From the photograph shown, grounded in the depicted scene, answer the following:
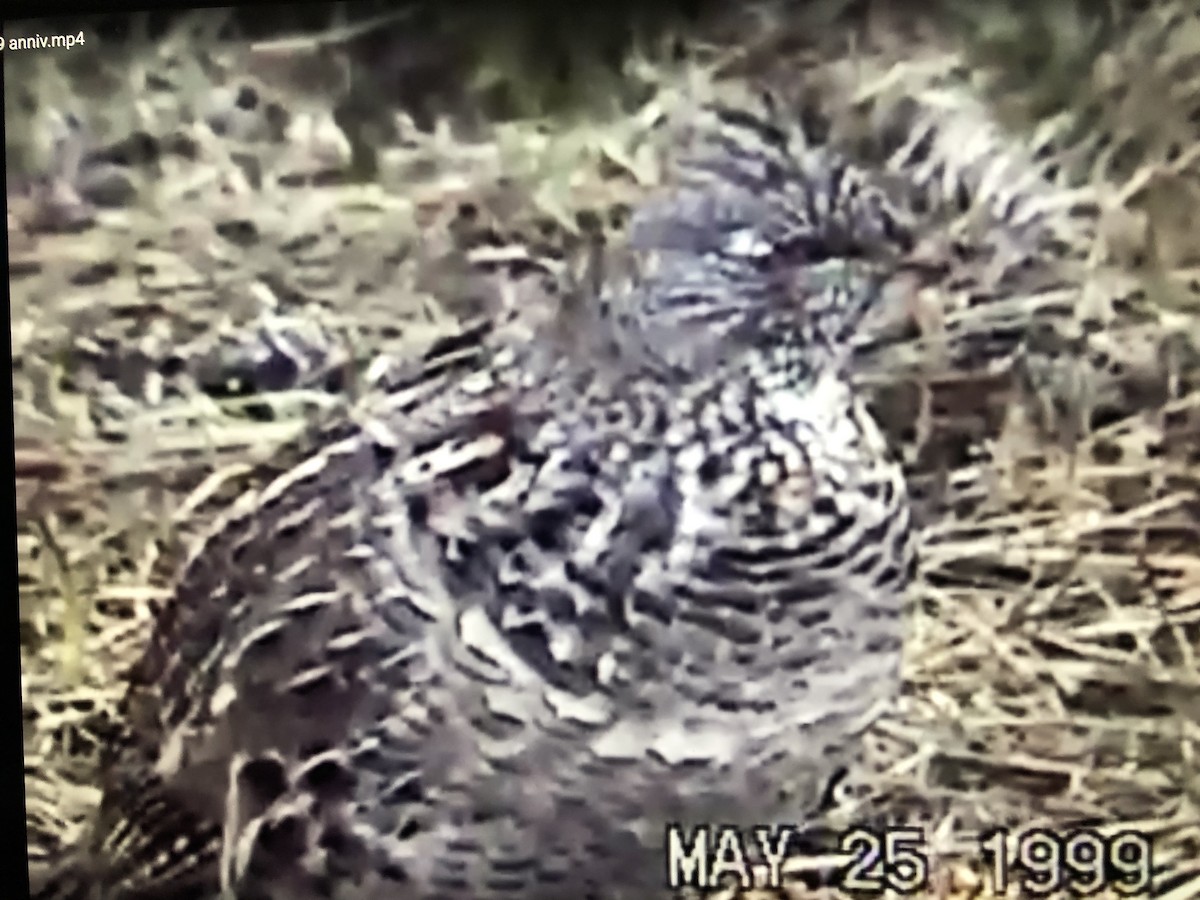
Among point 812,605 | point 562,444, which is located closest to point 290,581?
point 562,444

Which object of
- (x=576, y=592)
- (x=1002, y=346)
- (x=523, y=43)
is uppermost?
(x=523, y=43)

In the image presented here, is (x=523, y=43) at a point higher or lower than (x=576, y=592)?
higher

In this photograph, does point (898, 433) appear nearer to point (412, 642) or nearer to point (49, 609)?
point (412, 642)

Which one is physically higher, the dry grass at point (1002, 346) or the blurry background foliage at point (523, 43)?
the blurry background foliage at point (523, 43)

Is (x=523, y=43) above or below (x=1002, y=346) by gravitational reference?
above
